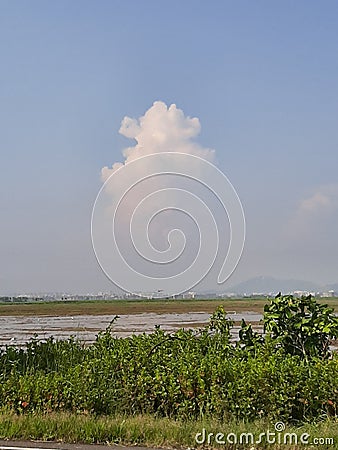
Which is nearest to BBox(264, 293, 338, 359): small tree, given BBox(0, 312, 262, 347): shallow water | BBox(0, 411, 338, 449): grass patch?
BBox(0, 411, 338, 449): grass patch

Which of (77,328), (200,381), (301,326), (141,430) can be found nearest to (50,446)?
(141,430)

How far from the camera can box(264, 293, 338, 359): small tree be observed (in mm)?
8656

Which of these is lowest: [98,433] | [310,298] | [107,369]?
[98,433]

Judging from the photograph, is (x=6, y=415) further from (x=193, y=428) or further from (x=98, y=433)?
(x=193, y=428)

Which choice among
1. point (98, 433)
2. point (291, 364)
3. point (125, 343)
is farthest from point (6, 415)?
point (291, 364)

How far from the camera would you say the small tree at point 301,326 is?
28.4ft

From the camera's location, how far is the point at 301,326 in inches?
342

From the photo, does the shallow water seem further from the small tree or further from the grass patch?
the grass patch

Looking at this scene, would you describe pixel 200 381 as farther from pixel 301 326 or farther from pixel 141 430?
pixel 301 326

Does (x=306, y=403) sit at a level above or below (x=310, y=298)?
below

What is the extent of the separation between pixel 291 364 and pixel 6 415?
357cm

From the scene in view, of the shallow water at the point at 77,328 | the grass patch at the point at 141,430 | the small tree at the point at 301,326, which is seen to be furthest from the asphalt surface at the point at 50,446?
the shallow water at the point at 77,328

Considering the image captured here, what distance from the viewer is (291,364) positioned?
24.8ft

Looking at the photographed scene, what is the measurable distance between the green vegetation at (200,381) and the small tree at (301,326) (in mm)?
15
